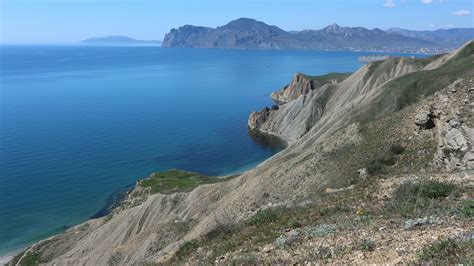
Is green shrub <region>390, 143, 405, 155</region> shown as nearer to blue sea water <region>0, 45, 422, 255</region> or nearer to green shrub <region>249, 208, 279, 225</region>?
green shrub <region>249, 208, 279, 225</region>

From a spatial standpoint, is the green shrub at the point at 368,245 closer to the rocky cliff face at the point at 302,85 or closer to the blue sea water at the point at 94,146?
the blue sea water at the point at 94,146

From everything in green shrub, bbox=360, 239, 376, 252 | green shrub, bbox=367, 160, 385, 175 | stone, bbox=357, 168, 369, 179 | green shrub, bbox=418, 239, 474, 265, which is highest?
green shrub, bbox=418, 239, 474, 265

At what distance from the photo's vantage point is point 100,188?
2958 inches

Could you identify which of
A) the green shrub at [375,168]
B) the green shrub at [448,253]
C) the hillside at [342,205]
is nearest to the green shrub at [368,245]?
the hillside at [342,205]

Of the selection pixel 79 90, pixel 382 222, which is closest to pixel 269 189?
pixel 382 222

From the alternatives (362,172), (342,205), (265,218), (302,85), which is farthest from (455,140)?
(302,85)

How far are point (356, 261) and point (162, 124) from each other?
112419 mm

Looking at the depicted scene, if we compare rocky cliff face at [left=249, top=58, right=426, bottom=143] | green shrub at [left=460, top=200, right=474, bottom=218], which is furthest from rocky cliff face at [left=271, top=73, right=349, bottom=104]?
green shrub at [left=460, top=200, right=474, bottom=218]

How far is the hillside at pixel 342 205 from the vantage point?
42.9 feet

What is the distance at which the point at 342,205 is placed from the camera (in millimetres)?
18109

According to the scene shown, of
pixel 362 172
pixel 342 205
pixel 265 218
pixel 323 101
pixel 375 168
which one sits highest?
pixel 342 205

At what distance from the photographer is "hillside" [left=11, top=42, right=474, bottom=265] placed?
13.1 m

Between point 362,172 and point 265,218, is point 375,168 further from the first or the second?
point 265,218

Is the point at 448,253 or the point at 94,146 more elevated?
the point at 448,253
